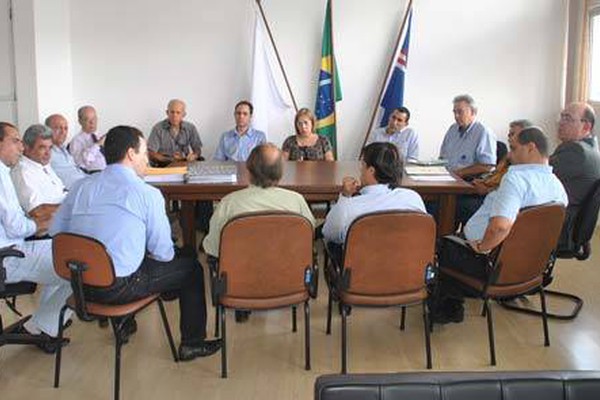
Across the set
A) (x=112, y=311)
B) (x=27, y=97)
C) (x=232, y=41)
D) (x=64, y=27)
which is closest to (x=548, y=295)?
(x=112, y=311)

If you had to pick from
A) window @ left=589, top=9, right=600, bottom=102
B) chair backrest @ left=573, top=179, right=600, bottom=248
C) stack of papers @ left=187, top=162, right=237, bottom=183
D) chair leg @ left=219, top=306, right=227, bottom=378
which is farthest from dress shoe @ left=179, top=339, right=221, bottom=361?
window @ left=589, top=9, right=600, bottom=102

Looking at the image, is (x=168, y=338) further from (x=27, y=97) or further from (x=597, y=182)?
(x=27, y=97)

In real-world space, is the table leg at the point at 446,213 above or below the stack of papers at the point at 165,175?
below

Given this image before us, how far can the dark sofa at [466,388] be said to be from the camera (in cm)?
120

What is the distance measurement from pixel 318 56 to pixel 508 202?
345 cm

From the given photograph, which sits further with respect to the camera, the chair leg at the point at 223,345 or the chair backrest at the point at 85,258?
the chair leg at the point at 223,345

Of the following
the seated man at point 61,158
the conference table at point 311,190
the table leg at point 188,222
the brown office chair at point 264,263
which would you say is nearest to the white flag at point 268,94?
the seated man at point 61,158

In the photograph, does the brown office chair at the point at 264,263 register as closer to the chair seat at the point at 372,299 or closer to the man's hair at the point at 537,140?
the chair seat at the point at 372,299

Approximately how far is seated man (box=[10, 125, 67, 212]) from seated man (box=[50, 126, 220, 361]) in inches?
27.3

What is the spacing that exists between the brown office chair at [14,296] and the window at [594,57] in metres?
4.76

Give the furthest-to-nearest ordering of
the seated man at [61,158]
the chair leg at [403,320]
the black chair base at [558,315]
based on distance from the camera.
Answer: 1. the seated man at [61,158]
2. the black chair base at [558,315]
3. the chair leg at [403,320]

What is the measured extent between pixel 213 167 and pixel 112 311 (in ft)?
5.67

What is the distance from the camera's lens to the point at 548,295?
3.75 m

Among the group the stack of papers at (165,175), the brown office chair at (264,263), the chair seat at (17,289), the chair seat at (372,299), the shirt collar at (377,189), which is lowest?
the chair seat at (372,299)
